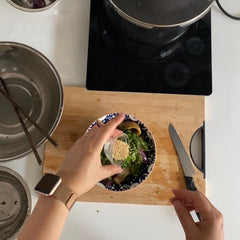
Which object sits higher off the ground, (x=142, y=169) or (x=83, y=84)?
(x=83, y=84)

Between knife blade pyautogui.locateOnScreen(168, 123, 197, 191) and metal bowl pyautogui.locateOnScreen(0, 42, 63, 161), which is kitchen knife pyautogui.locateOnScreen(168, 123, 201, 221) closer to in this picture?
knife blade pyautogui.locateOnScreen(168, 123, 197, 191)


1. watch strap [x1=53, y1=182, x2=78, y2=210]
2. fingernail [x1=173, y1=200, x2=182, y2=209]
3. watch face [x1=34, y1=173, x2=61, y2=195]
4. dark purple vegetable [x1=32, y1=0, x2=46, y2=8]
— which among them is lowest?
fingernail [x1=173, y1=200, x2=182, y2=209]

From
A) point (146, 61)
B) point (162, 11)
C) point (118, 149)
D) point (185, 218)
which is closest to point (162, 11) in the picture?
point (162, 11)

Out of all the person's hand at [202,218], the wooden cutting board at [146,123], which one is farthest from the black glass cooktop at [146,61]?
the person's hand at [202,218]

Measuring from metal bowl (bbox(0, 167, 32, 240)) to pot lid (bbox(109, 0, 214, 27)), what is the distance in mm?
436

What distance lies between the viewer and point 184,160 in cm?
80

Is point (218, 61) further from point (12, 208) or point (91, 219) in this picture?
point (12, 208)

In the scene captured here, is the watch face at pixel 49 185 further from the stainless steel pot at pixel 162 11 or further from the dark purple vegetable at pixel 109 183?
the stainless steel pot at pixel 162 11

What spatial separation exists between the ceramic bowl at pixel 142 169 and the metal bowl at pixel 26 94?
0.13 metres

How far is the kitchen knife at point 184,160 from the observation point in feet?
2.59

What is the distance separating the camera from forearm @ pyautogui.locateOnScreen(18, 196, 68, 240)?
23.5 inches

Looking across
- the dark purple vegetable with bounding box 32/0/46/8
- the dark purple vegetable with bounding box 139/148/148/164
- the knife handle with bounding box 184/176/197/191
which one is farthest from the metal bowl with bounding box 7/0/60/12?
the knife handle with bounding box 184/176/197/191

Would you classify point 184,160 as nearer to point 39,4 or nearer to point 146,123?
point 146,123

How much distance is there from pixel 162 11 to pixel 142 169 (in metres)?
0.35
